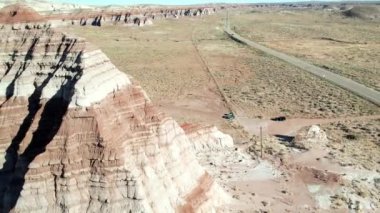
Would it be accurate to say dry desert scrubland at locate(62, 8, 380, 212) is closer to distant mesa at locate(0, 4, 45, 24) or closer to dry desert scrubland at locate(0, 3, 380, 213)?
dry desert scrubland at locate(0, 3, 380, 213)

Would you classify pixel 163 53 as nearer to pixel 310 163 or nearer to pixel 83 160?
pixel 310 163


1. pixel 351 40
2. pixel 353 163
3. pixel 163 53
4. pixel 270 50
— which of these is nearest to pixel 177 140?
pixel 353 163

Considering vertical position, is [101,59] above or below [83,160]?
above

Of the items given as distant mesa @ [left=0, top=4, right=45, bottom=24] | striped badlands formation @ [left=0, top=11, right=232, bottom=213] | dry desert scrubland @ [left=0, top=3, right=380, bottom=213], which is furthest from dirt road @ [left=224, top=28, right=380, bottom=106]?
distant mesa @ [left=0, top=4, right=45, bottom=24]

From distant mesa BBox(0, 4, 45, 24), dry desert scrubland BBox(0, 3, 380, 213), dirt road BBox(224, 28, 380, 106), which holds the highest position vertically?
distant mesa BBox(0, 4, 45, 24)

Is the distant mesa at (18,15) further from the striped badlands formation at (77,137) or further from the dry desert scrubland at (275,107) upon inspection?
the dry desert scrubland at (275,107)

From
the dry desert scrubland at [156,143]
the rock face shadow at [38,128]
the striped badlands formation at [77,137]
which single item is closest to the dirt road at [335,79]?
the dry desert scrubland at [156,143]
